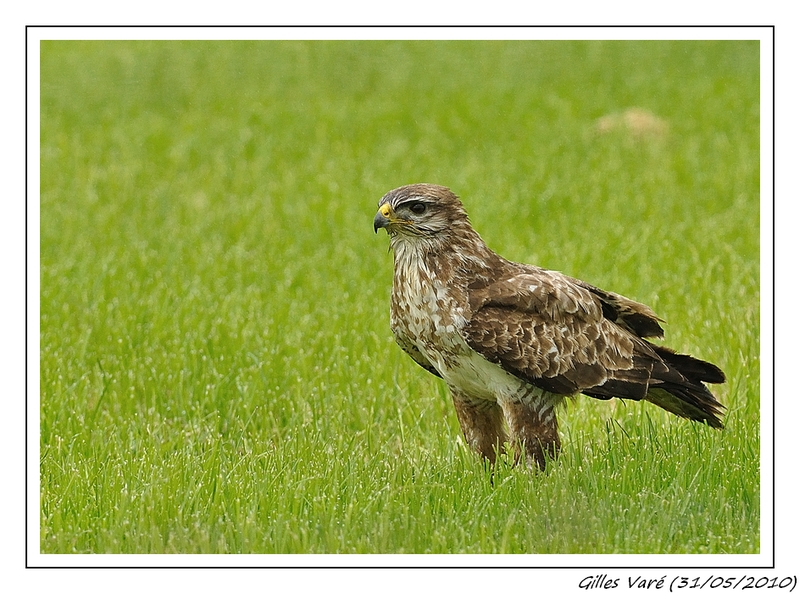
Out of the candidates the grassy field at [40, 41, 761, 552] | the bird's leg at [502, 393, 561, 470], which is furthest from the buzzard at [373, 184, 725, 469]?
the grassy field at [40, 41, 761, 552]

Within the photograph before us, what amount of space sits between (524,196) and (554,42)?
812 cm

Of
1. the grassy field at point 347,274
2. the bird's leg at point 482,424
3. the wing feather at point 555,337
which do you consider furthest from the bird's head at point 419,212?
the grassy field at point 347,274

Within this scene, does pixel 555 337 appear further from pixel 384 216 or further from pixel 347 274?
pixel 347 274

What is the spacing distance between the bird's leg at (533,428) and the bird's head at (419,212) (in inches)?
44.3

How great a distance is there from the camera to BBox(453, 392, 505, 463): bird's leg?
259 inches

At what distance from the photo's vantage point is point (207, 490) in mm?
6078

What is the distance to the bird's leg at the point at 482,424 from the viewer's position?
658cm

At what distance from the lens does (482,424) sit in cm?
665

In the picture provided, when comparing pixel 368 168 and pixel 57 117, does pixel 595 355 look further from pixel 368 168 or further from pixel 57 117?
pixel 57 117

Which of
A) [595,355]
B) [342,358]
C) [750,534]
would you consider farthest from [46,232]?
[750,534]

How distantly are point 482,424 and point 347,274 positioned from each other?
14.9 ft

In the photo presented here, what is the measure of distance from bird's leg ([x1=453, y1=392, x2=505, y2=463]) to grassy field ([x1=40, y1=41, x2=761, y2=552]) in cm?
15

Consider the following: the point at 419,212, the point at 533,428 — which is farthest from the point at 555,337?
the point at 419,212

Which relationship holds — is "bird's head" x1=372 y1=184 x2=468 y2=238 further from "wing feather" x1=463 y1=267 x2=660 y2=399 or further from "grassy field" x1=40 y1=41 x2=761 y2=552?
"grassy field" x1=40 y1=41 x2=761 y2=552
